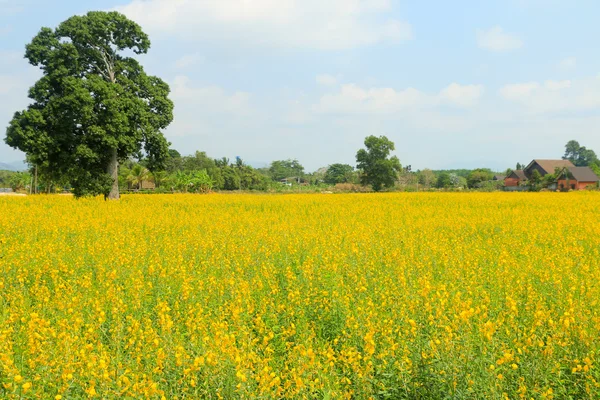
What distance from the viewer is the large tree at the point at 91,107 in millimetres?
21438

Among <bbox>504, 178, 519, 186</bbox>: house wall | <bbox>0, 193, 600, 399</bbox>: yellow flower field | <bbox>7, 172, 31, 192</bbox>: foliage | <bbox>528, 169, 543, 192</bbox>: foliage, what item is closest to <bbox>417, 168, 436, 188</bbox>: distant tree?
<bbox>504, 178, 519, 186</bbox>: house wall

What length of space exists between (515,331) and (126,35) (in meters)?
26.6

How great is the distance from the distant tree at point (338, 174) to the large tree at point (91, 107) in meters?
64.2

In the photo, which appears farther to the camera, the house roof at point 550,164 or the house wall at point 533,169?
the house wall at point 533,169

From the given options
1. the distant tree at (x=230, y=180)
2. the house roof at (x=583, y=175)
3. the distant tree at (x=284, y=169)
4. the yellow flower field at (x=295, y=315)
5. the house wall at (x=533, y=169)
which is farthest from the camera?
the distant tree at (x=284, y=169)

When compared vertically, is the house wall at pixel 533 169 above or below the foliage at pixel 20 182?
above

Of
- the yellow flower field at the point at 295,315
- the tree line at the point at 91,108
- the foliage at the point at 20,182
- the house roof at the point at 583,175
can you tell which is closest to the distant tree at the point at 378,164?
the house roof at the point at 583,175

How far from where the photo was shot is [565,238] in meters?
9.63

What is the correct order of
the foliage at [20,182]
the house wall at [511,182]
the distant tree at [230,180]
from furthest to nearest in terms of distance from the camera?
the house wall at [511,182], the foliage at [20,182], the distant tree at [230,180]

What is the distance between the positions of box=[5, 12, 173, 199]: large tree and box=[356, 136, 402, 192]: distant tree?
40.7 m

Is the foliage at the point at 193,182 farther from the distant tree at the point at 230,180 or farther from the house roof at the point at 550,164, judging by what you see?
the house roof at the point at 550,164

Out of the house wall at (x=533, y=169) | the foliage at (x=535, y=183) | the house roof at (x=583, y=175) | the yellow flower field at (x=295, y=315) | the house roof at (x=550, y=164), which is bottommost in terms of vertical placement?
the yellow flower field at (x=295, y=315)

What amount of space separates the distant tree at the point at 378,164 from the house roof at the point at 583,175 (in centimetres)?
2781

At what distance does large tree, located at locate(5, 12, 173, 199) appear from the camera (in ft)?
70.3
